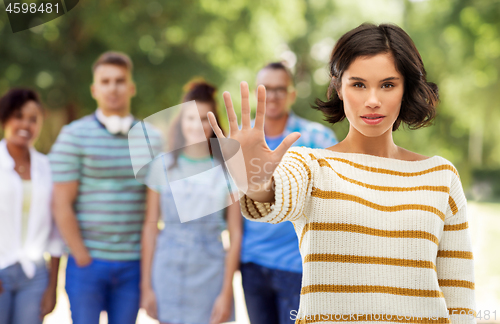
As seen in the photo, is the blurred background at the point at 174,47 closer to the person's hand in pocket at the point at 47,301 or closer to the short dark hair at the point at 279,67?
the short dark hair at the point at 279,67

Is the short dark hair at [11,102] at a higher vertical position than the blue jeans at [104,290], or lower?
higher

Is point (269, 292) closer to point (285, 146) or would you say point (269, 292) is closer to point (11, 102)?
point (285, 146)

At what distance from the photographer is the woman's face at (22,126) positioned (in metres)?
2.91

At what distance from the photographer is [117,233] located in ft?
9.15

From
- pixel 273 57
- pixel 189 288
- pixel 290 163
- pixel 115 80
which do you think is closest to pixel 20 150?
pixel 115 80

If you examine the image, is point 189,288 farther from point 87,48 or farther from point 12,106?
point 87,48

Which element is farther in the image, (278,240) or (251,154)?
(278,240)

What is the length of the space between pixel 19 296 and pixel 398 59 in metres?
2.38

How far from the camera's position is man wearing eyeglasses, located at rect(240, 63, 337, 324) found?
8.24 ft

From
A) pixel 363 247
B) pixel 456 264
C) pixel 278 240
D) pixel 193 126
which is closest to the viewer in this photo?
pixel 363 247

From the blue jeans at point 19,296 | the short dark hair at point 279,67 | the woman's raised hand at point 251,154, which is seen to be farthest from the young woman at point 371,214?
the blue jeans at point 19,296

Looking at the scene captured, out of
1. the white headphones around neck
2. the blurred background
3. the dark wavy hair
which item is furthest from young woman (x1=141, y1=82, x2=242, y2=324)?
the blurred background

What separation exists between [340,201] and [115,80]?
6.22 ft

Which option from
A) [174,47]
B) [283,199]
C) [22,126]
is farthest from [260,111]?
[174,47]
